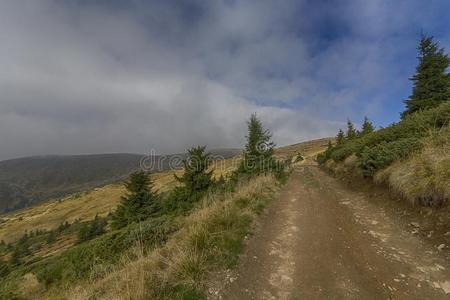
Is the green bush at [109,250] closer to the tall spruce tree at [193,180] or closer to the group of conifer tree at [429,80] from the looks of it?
the tall spruce tree at [193,180]

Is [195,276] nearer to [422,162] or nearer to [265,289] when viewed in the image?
[265,289]

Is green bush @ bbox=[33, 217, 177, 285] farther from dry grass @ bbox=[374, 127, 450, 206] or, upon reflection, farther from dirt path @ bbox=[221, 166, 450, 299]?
dry grass @ bbox=[374, 127, 450, 206]

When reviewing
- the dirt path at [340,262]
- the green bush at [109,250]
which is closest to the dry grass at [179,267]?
the dirt path at [340,262]

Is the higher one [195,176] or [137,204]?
[195,176]

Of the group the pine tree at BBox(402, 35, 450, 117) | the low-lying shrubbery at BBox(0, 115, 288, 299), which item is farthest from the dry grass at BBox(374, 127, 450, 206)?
the pine tree at BBox(402, 35, 450, 117)

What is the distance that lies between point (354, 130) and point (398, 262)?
46.4m

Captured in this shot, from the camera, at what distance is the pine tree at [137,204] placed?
26500 mm

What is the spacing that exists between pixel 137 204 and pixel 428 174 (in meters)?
25.9

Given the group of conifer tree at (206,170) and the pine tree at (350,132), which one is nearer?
the group of conifer tree at (206,170)

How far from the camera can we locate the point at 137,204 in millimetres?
26953

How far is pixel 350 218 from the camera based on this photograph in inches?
322

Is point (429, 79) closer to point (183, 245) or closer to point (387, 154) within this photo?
point (387, 154)

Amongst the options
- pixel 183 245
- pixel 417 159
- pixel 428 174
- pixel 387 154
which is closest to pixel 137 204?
pixel 183 245

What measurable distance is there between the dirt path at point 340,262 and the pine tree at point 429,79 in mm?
22420
